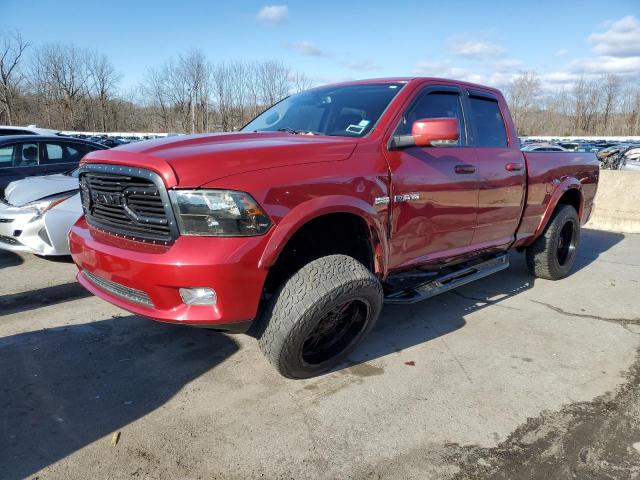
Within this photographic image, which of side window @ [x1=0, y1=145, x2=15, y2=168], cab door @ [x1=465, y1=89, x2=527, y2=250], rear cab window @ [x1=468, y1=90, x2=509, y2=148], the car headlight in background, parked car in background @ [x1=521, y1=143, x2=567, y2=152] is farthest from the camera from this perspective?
side window @ [x1=0, y1=145, x2=15, y2=168]

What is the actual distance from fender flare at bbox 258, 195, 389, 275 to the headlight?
0.15m

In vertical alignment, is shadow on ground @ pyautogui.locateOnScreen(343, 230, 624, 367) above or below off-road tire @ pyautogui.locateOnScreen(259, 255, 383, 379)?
below

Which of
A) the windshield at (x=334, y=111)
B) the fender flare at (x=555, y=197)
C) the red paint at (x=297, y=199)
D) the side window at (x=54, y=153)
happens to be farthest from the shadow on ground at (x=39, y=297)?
the fender flare at (x=555, y=197)

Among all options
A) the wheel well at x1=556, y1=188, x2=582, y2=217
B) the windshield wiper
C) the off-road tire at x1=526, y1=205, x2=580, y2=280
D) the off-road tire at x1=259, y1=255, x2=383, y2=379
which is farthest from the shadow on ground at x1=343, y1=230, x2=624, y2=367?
the windshield wiper

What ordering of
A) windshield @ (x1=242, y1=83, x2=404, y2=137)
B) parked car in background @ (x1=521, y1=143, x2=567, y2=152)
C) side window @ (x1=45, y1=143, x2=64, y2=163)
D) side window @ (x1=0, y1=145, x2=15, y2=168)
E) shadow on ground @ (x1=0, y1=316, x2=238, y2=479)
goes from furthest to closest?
side window @ (x1=45, y1=143, x2=64, y2=163) < side window @ (x1=0, y1=145, x2=15, y2=168) < parked car in background @ (x1=521, y1=143, x2=567, y2=152) < windshield @ (x1=242, y1=83, x2=404, y2=137) < shadow on ground @ (x1=0, y1=316, x2=238, y2=479)

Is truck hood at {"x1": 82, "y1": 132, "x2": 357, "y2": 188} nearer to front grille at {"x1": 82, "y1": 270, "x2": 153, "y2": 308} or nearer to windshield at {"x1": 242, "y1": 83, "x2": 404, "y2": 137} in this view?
windshield at {"x1": 242, "y1": 83, "x2": 404, "y2": 137}

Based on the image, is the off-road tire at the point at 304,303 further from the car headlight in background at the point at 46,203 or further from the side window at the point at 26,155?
the side window at the point at 26,155

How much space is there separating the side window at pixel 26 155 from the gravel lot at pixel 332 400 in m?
3.40

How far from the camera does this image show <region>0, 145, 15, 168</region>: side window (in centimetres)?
674

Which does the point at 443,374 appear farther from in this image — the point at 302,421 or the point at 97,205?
the point at 97,205

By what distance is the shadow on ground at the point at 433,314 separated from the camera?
360 cm

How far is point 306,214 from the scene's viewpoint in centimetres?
265

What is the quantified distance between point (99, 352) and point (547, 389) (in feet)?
9.88

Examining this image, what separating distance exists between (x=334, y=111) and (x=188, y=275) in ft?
6.17
